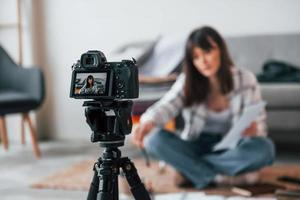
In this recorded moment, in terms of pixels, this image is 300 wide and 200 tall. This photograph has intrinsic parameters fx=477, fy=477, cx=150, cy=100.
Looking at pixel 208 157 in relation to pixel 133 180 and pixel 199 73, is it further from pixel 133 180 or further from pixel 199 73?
pixel 133 180

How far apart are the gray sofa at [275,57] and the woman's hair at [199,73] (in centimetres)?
68

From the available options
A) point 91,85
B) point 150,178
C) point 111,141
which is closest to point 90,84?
point 91,85

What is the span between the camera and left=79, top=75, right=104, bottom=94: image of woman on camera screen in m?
0.96

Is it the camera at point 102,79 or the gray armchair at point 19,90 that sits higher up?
the camera at point 102,79

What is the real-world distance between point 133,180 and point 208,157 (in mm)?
884

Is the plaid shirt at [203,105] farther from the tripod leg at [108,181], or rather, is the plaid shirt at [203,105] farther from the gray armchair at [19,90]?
the gray armchair at [19,90]

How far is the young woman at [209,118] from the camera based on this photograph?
1.81 meters

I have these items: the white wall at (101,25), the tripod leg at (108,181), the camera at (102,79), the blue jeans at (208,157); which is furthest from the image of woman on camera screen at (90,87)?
the white wall at (101,25)

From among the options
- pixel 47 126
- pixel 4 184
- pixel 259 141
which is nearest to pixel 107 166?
pixel 259 141

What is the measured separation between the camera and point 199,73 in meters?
1.87

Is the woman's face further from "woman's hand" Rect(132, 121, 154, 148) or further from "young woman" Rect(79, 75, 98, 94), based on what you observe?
"young woman" Rect(79, 75, 98, 94)

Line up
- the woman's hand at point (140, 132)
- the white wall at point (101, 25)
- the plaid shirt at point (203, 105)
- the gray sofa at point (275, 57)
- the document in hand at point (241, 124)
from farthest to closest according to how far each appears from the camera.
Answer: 1. the white wall at point (101, 25)
2. the gray sofa at point (275, 57)
3. the plaid shirt at point (203, 105)
4. the document in hand at point (241, 124)
5. the woman's hand at point (140, 132)

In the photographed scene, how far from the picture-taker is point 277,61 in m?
2.79

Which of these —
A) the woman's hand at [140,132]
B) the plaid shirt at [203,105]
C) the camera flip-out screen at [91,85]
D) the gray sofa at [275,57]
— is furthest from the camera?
the gray sofa at [275,57]
